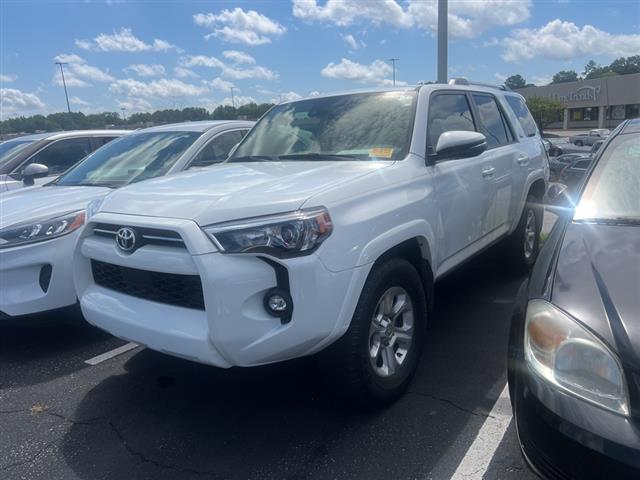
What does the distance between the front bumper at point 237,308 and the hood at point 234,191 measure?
5.4 inches

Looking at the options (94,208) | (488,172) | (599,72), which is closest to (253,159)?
(94,208)

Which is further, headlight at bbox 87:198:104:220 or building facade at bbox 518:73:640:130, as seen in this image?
building facade at bbox 518:73:640:130

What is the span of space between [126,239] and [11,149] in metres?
6.21

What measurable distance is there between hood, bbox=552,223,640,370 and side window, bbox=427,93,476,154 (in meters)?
1.41

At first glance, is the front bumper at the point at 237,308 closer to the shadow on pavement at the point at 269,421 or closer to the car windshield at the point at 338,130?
the shadow on pavement at the point at 269,421

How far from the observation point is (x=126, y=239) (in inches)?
108

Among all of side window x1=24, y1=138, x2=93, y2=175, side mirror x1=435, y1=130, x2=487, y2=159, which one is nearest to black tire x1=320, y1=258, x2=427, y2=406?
side mirror x1=435, y1=130, x2=487, y2=159

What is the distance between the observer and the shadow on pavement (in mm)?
2635

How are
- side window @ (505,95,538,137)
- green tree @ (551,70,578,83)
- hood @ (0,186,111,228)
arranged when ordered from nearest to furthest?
hood @ (0,186,111,228) < side window @ (505,95,538,137) < green tree @ (551,70,578,83)

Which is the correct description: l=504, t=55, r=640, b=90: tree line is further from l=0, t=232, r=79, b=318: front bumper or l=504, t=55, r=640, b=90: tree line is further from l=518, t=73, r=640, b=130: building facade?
l=0, t=232, r=79, b=318: front bumper

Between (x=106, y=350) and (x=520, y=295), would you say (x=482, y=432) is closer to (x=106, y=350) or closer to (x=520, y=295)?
(x=520, y=295)

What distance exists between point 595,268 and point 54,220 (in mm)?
3714

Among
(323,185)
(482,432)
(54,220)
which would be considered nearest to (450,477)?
(482,432)

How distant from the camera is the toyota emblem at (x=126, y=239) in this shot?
2.73 m
